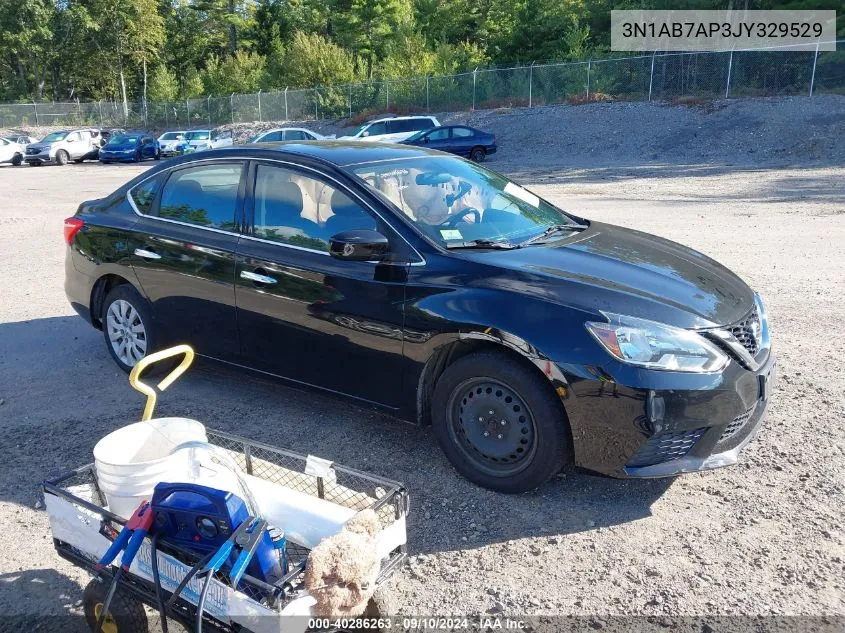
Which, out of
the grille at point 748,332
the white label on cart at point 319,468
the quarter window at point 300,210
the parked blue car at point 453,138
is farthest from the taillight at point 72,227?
the parked blue car at point 453,138

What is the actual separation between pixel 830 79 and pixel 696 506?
2860cm

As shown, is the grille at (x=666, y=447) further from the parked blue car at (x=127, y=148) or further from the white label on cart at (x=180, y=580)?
the parked blue car at (x=127, y=148)

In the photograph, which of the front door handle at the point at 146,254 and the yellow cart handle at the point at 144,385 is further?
the front door handle at the point at 146,254

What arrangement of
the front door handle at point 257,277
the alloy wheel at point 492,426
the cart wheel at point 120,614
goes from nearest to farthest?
the cart wheel at point 120,614 → the alloy wheel at point 492,426 → the front door handle at point 257,277

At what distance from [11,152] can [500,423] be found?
37577 mm

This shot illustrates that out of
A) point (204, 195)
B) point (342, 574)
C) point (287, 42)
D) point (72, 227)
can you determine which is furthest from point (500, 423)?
point (287, 42)

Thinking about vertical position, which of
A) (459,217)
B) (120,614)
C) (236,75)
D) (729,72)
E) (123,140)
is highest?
(236,75)

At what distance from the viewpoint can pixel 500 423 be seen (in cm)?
374

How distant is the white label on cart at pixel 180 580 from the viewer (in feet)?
8.16

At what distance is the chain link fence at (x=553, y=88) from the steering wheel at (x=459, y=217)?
27.1 m

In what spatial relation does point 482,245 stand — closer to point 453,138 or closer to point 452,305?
point 452,305

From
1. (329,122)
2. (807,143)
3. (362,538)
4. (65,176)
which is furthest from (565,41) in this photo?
(362,538)

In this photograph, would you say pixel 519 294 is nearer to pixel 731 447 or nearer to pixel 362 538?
pixel 731 447

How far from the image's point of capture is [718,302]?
388 centimetres
